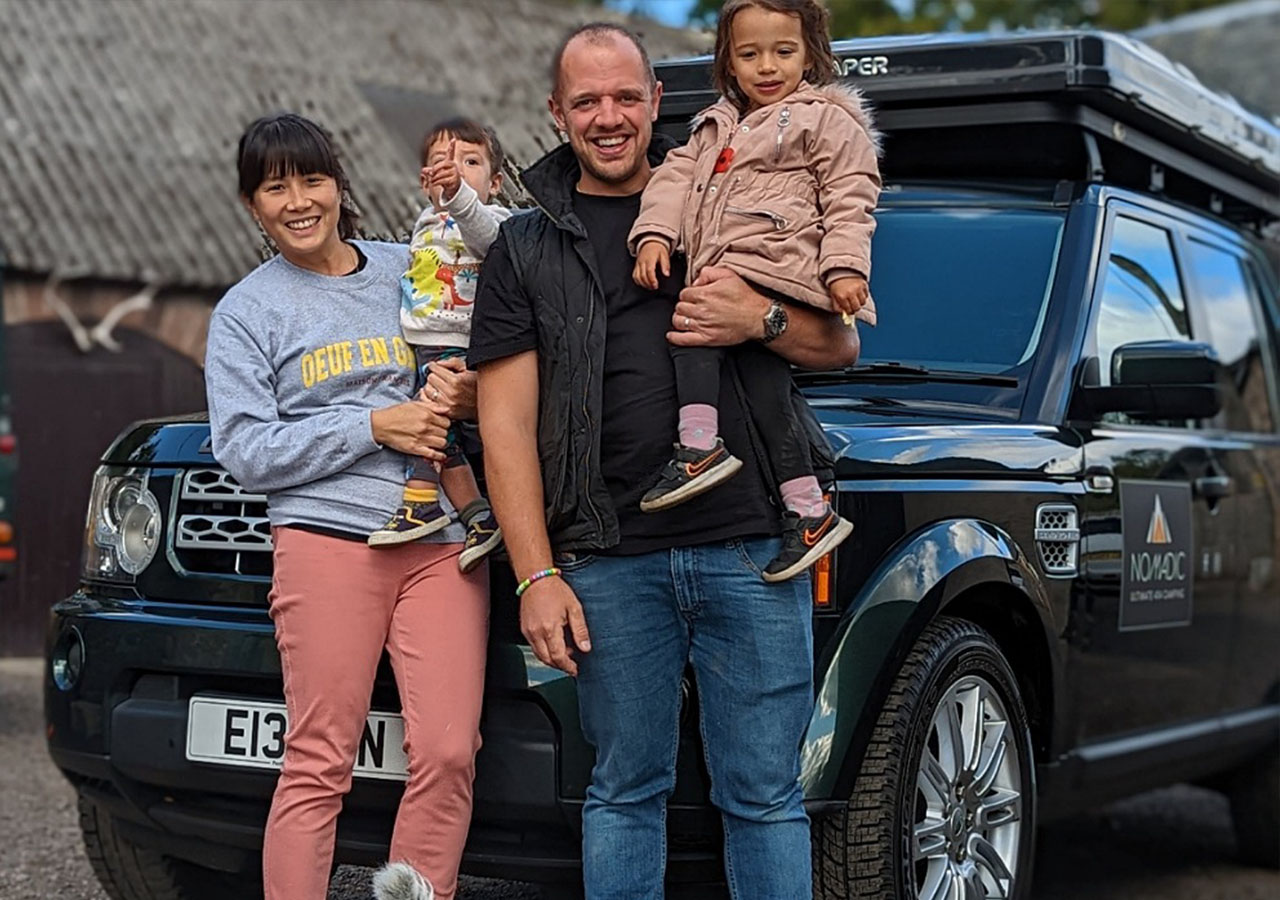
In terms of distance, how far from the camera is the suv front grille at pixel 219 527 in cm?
404

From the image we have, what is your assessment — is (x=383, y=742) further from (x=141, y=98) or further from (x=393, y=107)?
(x=393, y=107)

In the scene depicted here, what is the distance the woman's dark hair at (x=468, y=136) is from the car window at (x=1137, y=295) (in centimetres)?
168

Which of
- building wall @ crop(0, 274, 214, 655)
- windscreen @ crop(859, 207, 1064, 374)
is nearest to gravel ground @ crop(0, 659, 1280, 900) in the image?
windscreen @ crop(859, 207, 1064, 374)

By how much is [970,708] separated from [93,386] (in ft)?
36.6

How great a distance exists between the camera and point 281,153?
3818mm

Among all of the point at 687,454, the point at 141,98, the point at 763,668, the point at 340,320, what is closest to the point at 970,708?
the point at 763,668

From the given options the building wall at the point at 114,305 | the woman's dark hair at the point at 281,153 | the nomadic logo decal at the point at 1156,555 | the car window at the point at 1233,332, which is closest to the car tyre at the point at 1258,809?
the car window at the point at 1233,332

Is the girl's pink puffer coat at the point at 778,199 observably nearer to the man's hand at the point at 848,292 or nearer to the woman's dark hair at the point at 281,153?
the man's hand at the point at 848,292

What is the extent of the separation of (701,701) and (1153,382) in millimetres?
1887

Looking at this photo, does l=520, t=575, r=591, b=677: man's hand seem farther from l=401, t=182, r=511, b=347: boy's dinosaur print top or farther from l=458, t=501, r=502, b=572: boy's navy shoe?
l=401, t=182, r=511, b=347: boy's dinosaur print top

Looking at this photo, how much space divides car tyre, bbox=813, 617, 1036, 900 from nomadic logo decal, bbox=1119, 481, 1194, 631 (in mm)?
729

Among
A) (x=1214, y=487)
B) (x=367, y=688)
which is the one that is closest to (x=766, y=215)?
(x=367, y=688)

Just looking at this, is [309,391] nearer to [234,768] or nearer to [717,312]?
[234,768]

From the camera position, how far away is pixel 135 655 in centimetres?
405
